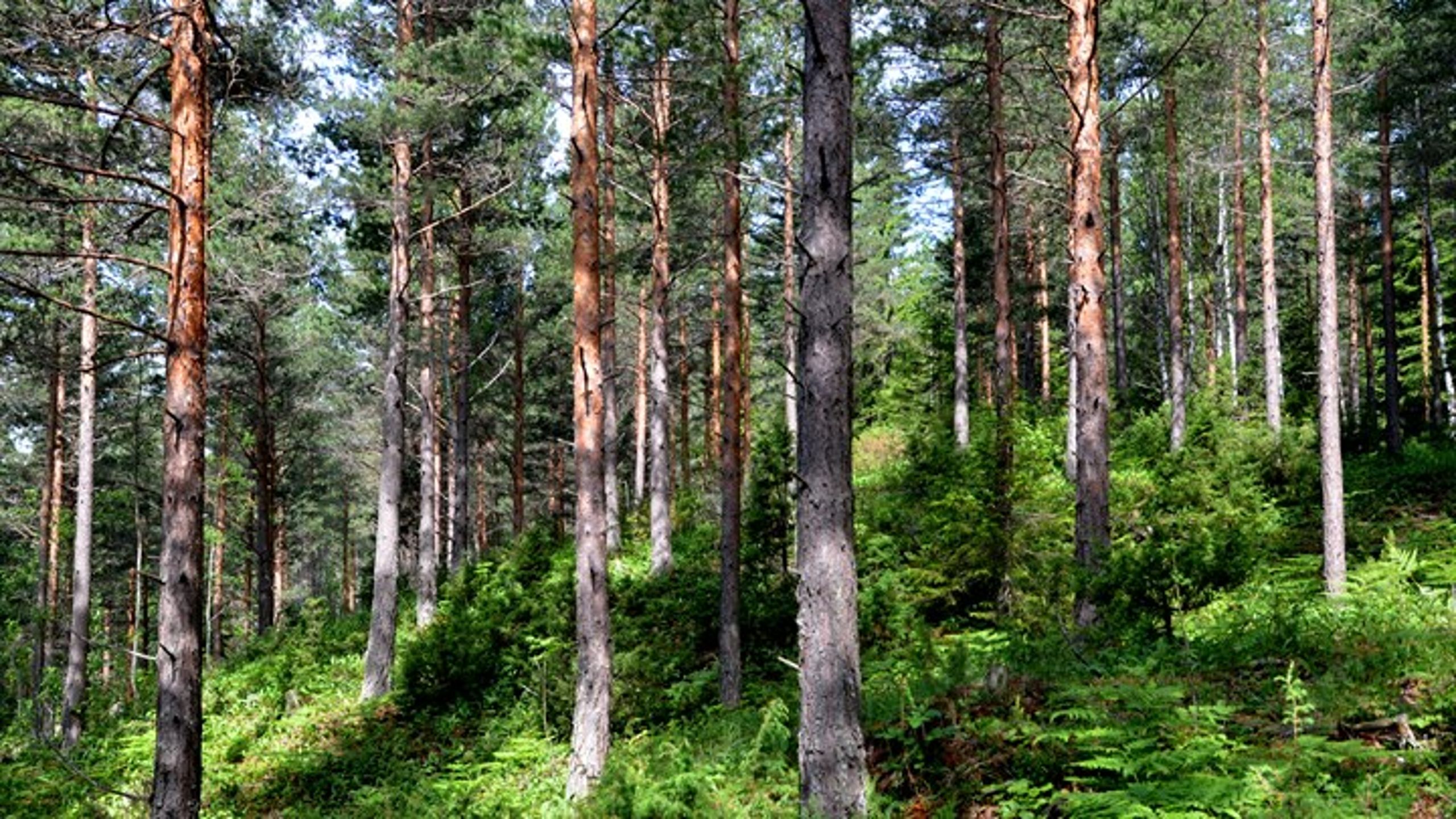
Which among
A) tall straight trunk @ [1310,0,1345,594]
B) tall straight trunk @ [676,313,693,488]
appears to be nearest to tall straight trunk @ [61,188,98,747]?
tall straight trunk @ [676,313,693,488]

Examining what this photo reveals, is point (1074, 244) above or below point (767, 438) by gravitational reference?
above

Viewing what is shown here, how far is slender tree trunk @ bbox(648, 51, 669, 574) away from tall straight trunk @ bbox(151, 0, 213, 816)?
6135 millimetres

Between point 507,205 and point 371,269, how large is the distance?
3.14 metres

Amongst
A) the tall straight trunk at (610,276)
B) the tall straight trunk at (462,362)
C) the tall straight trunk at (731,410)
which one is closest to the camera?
the tall straight trunk at (731,410)

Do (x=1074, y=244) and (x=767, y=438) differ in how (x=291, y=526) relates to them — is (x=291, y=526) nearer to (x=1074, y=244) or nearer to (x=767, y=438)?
(x=767, y=438)

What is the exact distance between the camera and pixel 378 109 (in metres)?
13.1

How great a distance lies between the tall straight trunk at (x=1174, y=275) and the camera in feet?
66.0

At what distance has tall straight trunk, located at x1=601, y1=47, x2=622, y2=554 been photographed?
1449 centimetres

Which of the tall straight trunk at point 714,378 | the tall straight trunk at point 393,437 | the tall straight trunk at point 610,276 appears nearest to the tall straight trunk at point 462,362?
the tall straight trunk at point 610,276

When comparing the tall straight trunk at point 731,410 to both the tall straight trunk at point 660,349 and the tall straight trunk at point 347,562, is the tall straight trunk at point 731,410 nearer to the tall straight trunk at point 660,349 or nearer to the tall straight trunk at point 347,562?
the tall straight trunk at point 660,349

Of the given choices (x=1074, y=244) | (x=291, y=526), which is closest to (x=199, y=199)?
(x=1074, y=244)

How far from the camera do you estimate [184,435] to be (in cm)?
659

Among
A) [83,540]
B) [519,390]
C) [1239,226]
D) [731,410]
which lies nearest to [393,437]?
[731,410]

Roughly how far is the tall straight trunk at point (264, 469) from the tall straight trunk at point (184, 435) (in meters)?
12.8
